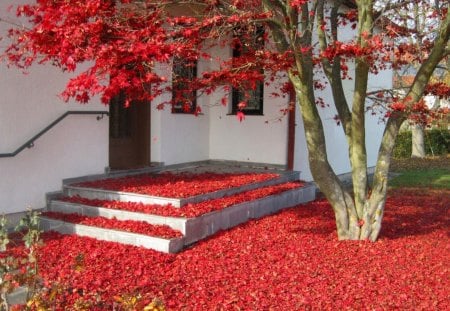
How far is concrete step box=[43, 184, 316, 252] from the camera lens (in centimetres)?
612

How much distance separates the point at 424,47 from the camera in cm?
747

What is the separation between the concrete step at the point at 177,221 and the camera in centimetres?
612

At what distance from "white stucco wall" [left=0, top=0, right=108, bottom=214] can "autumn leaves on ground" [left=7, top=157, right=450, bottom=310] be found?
114 centimetres

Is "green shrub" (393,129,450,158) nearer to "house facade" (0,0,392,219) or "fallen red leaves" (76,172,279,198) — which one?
"house facade" (0,0,392,219)

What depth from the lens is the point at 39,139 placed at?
740 cm

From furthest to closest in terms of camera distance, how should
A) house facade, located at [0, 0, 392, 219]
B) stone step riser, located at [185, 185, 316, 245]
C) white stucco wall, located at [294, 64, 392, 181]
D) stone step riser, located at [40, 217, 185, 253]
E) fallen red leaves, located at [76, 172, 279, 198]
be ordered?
1. white stucco wall, located at [294, 64, 392, 181]
2. fallen red leaves, located at [76, 172, 279, 198]
3. house facade, located at [0, 0, 392, 219]
4. stone step riser, located at [185, 185, 316, 245]
5. stone step riser, located at [40, 217, 185, 253]

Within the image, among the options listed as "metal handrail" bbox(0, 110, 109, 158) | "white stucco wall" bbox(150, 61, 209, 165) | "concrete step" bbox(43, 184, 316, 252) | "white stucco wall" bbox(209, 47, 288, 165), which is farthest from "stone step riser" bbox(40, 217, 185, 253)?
"white stucco wall" bbox(209, 47, 288, 165)

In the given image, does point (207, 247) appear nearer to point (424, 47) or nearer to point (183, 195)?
point (183, 195)

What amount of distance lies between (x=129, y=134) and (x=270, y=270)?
5.29 meters

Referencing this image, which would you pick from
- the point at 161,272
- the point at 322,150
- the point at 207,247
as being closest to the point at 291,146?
the point at 322,150

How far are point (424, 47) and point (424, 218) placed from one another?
2868mm

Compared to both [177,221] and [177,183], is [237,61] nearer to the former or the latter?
[177,183]

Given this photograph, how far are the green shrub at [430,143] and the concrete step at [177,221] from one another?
1654 cm

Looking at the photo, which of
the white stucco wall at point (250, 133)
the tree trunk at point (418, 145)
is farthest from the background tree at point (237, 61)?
the tree trunk at point (418, 145)
